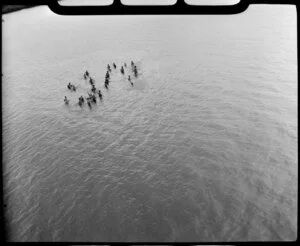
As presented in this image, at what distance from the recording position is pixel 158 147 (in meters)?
15.0

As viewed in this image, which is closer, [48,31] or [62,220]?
[62,220]

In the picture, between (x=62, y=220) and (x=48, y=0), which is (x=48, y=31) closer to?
(x=62, y=220)

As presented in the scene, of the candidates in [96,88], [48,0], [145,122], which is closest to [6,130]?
[96,88]

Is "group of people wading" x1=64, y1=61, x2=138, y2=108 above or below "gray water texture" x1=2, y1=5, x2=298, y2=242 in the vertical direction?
above

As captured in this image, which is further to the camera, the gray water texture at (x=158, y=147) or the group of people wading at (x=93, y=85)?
the group of people wading at (x=93, y=85)

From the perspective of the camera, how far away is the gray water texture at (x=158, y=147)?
10836mm

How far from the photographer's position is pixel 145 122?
17.2 metres

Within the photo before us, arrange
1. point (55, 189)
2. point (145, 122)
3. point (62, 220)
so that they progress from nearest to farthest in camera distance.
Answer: point (62, 220), point (55, 189), point (145, 122)

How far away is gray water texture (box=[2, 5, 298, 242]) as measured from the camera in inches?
427

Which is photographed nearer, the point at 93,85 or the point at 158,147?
the point at 158,147

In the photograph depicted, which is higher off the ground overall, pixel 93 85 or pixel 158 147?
pixel 93 85

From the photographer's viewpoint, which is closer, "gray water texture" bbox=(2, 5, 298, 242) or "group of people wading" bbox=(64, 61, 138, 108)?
"gray water texture" bbox=(2, 5, 298, 242)

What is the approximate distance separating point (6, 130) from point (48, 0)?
1762cm

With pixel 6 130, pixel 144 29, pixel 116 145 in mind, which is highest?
pixel 144 29
